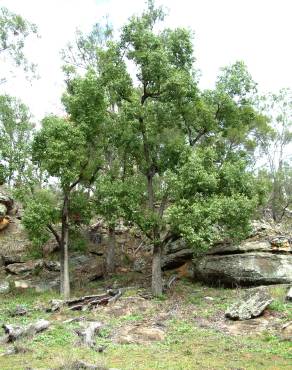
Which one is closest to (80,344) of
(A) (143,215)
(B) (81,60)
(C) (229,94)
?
(A) (143,215)

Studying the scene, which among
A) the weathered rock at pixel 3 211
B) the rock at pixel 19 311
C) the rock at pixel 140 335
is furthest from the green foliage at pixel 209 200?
the weathered rock at pixel 3 211

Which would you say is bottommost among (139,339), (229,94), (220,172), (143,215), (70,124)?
(139,339)

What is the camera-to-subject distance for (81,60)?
30328mm

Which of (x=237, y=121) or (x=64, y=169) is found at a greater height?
(x=237, y=121)

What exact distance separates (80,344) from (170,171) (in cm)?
1110

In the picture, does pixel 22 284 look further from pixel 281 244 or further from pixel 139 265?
pixel 281 244

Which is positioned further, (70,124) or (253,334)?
(70,124)

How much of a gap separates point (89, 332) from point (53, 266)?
13327mm

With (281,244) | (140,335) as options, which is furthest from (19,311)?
(281,244)

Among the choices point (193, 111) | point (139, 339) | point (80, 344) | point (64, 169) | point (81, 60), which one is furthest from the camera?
point (81, 60)

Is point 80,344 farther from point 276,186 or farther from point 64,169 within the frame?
point 276,186

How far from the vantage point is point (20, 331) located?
16250mm

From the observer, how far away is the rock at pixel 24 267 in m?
28.8

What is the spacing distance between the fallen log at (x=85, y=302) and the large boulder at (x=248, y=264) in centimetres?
562
